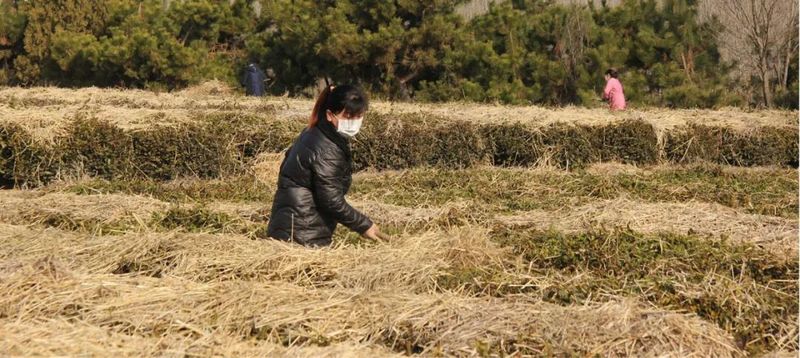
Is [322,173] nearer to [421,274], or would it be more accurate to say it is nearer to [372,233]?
[372,233]

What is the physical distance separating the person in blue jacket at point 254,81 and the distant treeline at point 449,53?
1.08 metres

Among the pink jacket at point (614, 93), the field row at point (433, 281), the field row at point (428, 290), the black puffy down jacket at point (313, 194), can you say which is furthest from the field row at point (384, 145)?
the black puffy down jacket at point (313, 194)

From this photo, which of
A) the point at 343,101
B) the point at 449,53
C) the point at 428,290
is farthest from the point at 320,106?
the point at 449,53

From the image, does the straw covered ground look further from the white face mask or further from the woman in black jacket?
the white face mask

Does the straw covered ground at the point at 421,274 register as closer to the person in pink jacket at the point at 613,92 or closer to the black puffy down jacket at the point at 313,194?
the black puffy down jacket at the point at 313,194

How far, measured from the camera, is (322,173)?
230 inches

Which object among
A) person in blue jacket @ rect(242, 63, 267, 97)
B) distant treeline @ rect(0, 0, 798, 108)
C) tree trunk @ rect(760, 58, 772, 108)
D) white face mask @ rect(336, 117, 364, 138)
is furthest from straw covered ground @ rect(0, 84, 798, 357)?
person in blue jacket @ rect(242, 63, 267, 97)

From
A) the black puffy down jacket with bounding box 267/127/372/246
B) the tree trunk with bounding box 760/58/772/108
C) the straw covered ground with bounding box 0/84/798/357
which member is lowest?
the tree trunk with bounding box 760/58/772/108

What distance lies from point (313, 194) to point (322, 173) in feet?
0.59

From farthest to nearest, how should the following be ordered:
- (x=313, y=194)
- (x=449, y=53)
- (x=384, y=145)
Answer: (x=449, y=53)
(x=384, y=145)
(x=313, y=194)

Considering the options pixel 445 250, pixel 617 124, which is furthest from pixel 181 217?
pixel 617 124

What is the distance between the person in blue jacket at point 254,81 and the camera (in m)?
20.0

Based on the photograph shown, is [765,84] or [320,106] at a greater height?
[320,106]

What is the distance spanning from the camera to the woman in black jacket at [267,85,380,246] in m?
5.84
